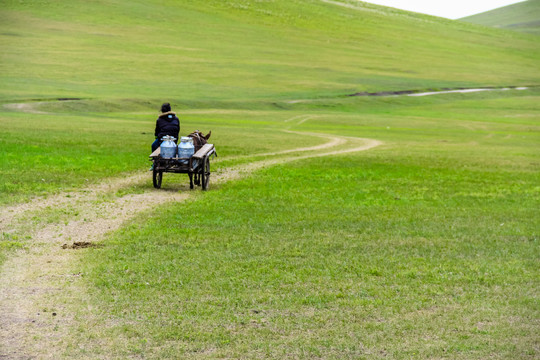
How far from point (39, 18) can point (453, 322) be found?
13035cm

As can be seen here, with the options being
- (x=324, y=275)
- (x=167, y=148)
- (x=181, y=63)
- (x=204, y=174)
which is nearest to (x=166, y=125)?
(x=167, y=148)

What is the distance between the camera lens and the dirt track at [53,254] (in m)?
8.81

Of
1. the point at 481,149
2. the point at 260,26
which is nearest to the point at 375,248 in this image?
the point at 481,149

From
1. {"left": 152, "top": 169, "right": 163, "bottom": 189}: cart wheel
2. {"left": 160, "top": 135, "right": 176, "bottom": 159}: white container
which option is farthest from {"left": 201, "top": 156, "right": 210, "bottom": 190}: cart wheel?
{"left": 152, "top": 169, "right": 163, "bottom": 189}: cart wheel

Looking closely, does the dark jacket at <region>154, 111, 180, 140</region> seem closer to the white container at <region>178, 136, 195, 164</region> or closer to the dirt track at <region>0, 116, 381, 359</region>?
the white container at <region>178, 136, 195, 164</region>

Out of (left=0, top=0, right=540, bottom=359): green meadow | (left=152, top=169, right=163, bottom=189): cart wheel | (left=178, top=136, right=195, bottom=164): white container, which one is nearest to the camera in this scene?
(left=0, top=0, right=540, bottom=359): green meadow

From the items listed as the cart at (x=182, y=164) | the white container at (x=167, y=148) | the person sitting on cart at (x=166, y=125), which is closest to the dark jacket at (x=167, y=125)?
the person sitting on cart at (x=166, y=125)

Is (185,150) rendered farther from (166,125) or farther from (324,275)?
(324,275)

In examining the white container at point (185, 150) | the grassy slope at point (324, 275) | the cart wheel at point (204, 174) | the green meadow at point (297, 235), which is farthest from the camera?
the cart wheel at point (204, 174)

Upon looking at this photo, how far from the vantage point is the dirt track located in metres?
8.81

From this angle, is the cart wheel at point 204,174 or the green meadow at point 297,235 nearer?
the green meadow at point 297,235

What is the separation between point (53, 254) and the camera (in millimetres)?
13109

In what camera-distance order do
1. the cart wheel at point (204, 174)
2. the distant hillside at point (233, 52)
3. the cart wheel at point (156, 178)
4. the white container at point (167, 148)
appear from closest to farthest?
1. the white container at point (167, 148)
2. the cart wheel at point (204, 174)
3. the cart wheel at point (156, 178)
4. the distant hillside at point (233, 52)

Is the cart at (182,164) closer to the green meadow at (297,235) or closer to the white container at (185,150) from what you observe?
the white container at (185,150)
